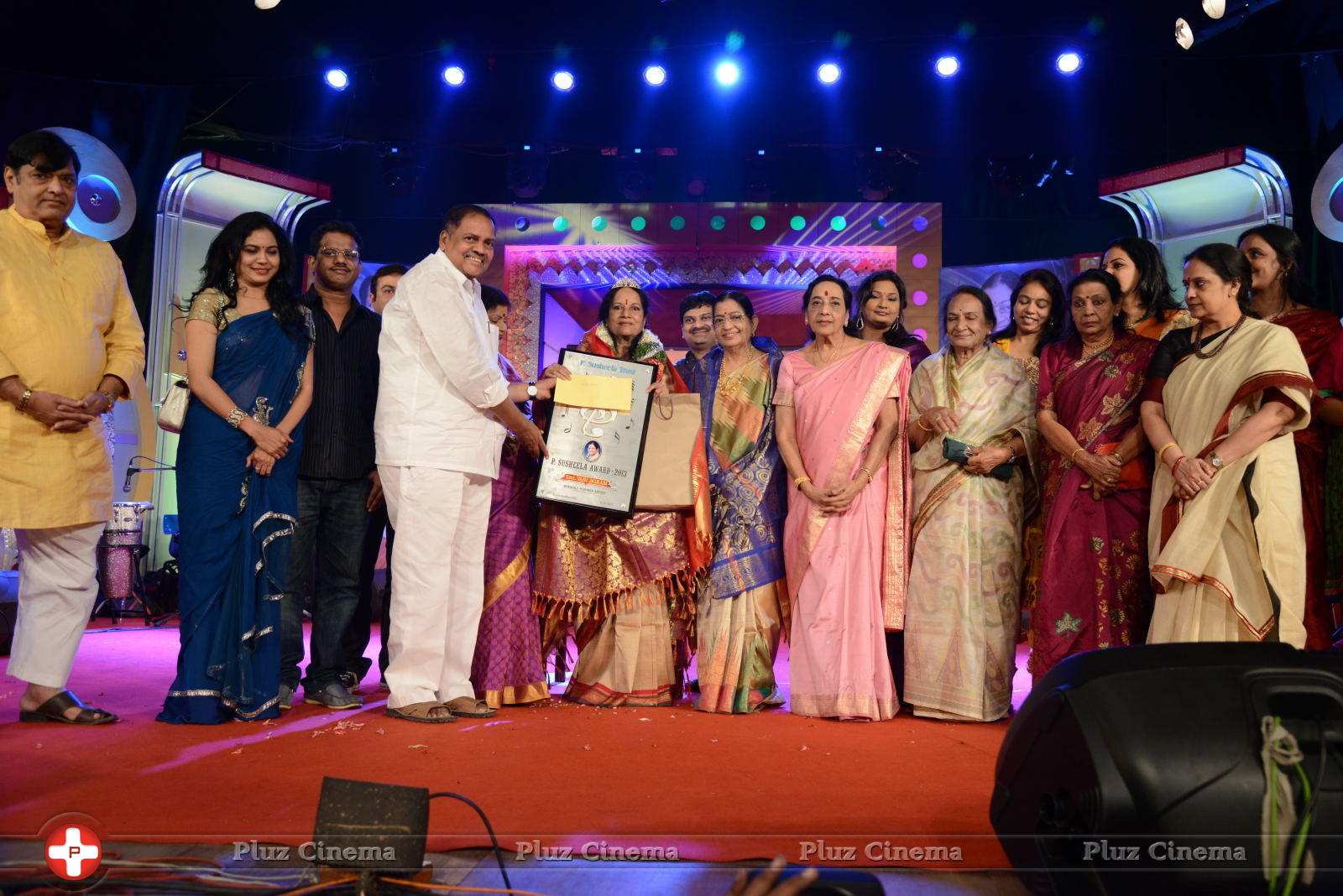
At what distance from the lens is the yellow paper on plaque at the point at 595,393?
3936mm

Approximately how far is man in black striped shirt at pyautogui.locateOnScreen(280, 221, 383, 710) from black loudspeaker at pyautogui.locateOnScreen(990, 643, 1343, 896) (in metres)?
2.74

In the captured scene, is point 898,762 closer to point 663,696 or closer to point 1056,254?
point 663,696

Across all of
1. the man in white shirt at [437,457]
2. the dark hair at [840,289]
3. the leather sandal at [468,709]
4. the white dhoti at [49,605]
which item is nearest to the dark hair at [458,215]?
the man in white shirt at [437,457]

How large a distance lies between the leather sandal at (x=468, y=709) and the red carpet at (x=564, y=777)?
2.2 inches

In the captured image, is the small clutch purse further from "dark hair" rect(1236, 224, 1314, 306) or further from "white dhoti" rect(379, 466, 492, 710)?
"white dhoti" rect(379, 466, 492, 710)

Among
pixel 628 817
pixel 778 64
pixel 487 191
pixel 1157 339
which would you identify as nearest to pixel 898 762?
pixel 628 817

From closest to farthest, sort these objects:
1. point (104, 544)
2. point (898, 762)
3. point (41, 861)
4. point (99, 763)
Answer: point (41, 861) < point (99, 763) < point (898, 762) < point (104, 544)

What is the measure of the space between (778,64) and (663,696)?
221 inches

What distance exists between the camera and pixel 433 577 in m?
3.50

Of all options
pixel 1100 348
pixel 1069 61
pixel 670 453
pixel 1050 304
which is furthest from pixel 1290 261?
pixel 1069 61

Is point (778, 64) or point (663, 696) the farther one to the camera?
point (778, 64)

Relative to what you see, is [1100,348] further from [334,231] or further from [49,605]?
[49,605]

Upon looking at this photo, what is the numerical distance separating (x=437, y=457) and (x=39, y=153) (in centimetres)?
153

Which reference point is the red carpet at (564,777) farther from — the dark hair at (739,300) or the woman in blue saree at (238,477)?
the dark hair at (739,300)
